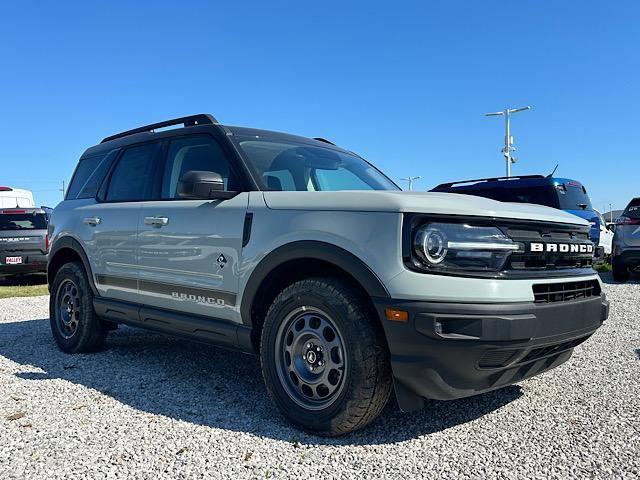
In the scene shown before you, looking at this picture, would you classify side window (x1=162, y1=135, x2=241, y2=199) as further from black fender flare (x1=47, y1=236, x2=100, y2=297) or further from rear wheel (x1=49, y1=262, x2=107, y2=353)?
rear wheel (x1=49, y1=262, x2=107, y2=353)

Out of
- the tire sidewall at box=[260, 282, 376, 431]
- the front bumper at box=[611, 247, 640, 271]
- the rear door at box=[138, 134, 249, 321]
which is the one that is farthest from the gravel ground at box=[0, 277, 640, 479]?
the front bumper at box=[611, 247, 640, 271]

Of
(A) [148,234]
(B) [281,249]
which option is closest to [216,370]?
(A) [148,234]

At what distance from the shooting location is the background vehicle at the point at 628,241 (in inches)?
389

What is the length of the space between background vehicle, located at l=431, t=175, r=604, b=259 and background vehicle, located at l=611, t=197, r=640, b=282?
44 centimetres

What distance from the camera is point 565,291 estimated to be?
295cm

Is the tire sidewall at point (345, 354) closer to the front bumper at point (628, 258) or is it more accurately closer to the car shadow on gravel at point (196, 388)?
the car shadow on gravel at point (196, 388)

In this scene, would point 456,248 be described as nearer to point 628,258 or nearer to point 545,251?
point 545,251

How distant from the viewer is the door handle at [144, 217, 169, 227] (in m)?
3.98

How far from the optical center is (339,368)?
2.93 metres

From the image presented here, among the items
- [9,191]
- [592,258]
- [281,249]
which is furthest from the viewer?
[9,191]

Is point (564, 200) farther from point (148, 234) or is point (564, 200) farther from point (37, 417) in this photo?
point (37, 417)

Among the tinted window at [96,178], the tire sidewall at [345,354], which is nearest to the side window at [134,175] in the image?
the tinted window at [96,178]

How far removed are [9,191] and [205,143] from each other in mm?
16164

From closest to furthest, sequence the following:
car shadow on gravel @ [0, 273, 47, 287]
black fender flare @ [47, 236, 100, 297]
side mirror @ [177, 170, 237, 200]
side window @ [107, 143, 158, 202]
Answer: side mirror @ [177, 170, 237, 200], side window @ [107, 143, 158, 202], black fender flare @ [47, 236, 100, 297], car shadow on gravel @ [0, 273, 47, 287]
